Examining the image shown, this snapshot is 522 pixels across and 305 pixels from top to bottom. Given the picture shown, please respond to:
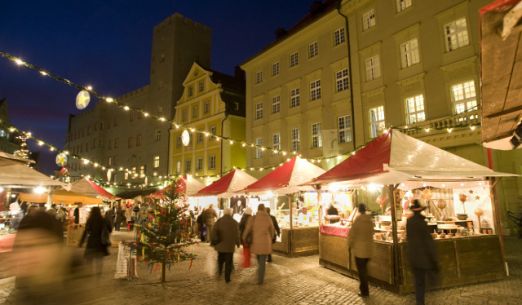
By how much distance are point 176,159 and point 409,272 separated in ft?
107

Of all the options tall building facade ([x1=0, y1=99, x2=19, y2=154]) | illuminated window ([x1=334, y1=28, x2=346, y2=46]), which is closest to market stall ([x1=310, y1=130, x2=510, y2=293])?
illuminated window ([x1=334, y1=28, x2=346, y2=46])

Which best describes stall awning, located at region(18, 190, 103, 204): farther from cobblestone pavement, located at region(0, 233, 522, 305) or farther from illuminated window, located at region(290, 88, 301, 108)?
illuminated window, located at region(290, 88, 301, 108)

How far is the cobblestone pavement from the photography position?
261 inches

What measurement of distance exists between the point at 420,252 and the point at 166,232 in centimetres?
598

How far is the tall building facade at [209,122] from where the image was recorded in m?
31.6

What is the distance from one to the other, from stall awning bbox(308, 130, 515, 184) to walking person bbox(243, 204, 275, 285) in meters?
2.04

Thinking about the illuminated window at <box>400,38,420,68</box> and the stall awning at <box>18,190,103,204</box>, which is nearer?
the stall awning at <box>18,190,103,204</box>

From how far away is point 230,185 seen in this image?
16359 millimetres

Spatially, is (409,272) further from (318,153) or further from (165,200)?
→ (318,153)

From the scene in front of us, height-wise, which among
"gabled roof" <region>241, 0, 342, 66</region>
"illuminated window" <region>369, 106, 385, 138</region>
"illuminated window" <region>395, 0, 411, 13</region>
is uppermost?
"gabled roof" <region>241, 0, 342, 66</region>

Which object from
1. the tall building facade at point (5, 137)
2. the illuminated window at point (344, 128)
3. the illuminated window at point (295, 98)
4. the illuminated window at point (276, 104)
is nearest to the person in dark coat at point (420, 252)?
the illuminated window at point (344, 128)

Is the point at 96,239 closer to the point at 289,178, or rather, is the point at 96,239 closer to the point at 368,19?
the point at 289,178

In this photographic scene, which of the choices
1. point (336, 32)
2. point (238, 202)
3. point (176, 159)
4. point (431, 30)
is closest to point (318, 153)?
point (238, 202)

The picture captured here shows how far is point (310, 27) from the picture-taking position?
24.5 m
